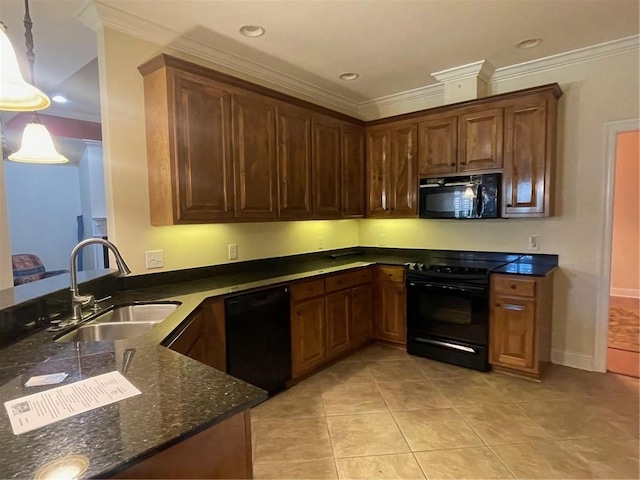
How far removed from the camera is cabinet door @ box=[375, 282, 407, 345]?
12.3ft

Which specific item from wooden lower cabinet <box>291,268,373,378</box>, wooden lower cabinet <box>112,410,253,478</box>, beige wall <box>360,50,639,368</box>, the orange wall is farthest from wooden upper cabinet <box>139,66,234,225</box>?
the orange wall

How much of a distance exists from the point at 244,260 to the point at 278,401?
1269mm

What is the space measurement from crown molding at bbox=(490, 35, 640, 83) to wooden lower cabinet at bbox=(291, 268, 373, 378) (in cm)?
240

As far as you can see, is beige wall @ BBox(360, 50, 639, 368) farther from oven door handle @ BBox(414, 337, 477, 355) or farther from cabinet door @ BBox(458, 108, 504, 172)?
oven door handle @ BBox(414, 337, 477, 355)

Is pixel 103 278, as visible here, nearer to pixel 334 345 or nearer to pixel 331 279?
pixel 331 279

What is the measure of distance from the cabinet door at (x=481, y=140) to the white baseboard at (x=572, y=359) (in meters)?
1.88

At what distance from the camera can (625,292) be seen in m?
5.72

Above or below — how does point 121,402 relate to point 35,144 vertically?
below

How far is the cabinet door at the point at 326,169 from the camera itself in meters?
3.58

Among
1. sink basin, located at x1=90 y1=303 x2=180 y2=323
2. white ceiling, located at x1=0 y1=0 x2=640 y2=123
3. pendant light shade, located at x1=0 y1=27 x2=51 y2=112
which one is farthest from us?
white ceiling, located at x1=0 y1=0 x2=640 y2=123

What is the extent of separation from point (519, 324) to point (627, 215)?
4109 mm

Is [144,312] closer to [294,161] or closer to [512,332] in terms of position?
[294,161]

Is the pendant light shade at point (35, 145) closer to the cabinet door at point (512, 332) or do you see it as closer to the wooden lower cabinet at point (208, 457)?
the wooden lower cabinet at point (208, 457)

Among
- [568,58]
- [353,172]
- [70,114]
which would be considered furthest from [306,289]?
[70,114]
